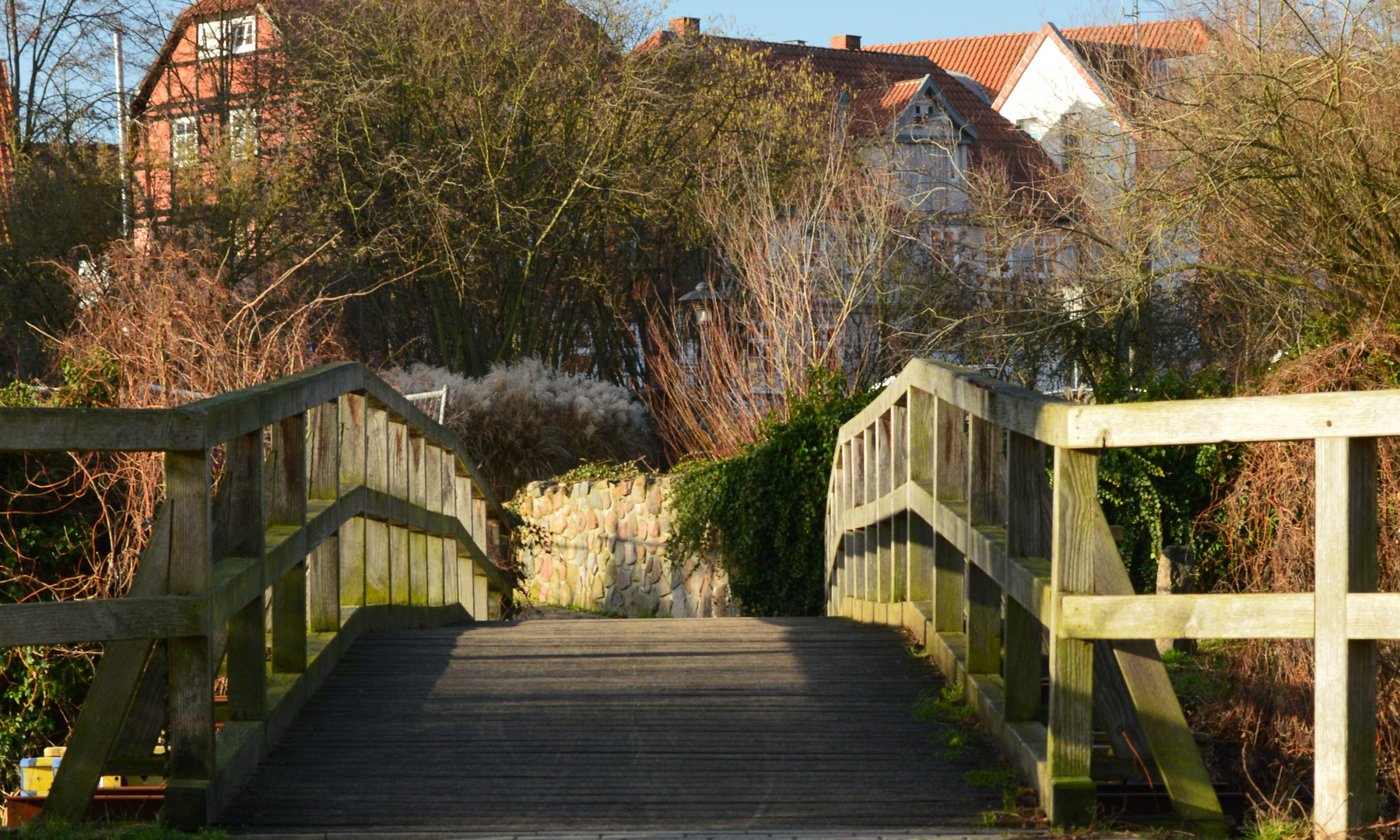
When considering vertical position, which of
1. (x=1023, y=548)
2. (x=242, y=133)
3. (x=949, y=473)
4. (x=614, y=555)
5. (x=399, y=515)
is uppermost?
(x=242, y=133)

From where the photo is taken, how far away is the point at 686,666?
5.32m

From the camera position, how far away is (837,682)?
200 inches

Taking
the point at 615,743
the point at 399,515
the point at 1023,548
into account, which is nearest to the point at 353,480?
the point at 399,515

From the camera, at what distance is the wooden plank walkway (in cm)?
374

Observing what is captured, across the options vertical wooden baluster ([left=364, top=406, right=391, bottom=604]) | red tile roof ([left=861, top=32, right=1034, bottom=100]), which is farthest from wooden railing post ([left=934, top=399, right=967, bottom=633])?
red tile roof ([left=861, top=32, right=1034, bottom=100])

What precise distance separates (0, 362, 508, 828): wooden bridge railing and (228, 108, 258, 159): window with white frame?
1405cm

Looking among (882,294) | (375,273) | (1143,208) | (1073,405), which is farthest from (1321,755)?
(375,273)

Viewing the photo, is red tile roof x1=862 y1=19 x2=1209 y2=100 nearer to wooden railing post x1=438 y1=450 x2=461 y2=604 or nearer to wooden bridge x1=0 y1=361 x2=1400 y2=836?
wooden railing post x1=438 y1=450 x2=461 y2=604

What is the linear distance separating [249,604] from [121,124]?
1840cm

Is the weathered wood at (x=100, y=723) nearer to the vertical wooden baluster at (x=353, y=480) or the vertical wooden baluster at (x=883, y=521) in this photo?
the vertical wooden baluster at (x=353, y=480)

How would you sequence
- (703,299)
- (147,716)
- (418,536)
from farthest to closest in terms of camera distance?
(703,299)
(418,536)
(147,716)

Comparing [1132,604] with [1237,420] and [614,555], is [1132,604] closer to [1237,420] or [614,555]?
[1237,420]

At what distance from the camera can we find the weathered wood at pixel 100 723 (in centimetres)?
350

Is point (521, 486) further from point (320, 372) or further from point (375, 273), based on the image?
point (320, 372)
